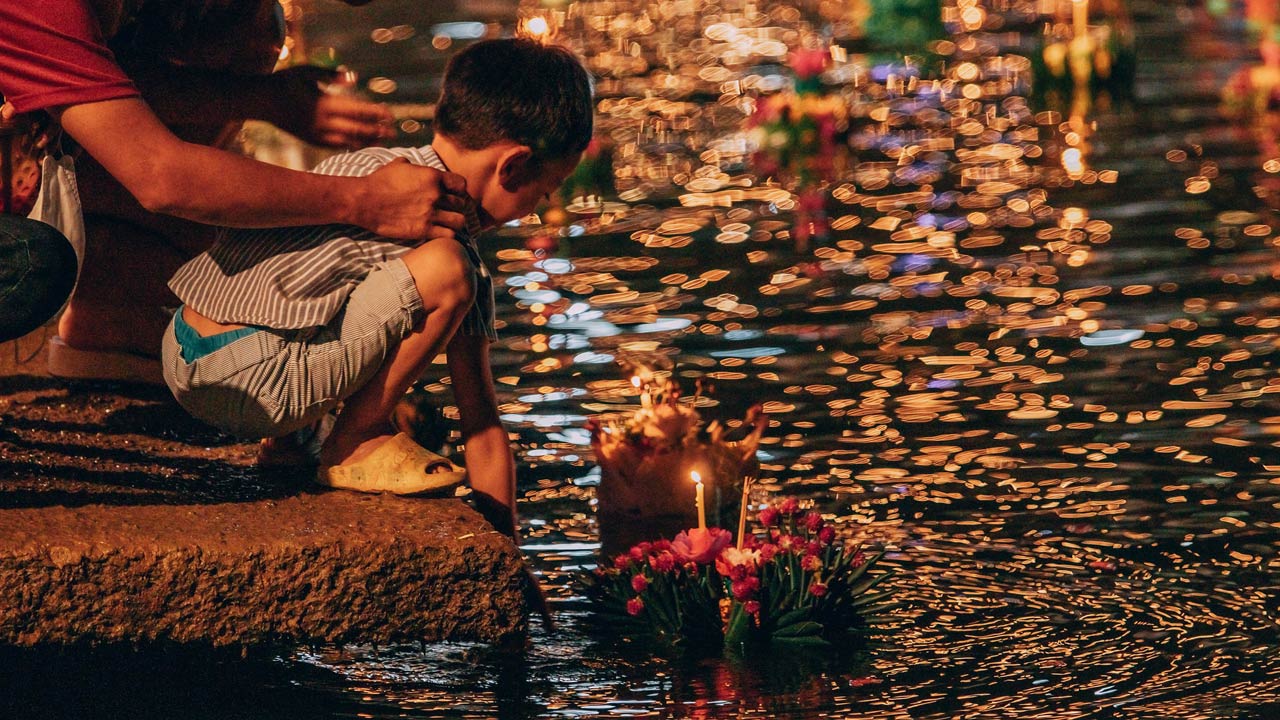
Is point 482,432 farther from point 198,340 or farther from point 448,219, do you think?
point 198,340

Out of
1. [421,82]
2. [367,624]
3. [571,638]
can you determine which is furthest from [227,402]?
[421,82]

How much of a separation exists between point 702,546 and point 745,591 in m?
0.14

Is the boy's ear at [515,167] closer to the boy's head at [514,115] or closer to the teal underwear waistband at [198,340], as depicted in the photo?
the boy's head at [514,115]

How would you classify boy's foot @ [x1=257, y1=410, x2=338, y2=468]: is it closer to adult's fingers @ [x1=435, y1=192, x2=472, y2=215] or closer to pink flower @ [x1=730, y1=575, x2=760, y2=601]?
adult's fingers @ [x1=435, y1=192, x2=472, y2=215]

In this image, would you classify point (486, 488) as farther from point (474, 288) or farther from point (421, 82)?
point (421, 82)

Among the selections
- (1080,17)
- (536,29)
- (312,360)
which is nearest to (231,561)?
(312,360)

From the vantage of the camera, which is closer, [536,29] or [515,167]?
[515,167]

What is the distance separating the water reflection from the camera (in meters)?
4.07

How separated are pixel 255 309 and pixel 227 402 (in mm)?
232

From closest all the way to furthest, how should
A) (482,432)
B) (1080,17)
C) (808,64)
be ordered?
(482,432) → (808,64) → (1080,17)

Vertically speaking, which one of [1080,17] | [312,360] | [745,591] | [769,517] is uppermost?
[1080,17]

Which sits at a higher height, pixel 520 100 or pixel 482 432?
pixel 520 100

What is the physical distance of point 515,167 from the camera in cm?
436

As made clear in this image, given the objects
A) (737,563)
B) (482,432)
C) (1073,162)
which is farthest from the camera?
(1073,162)
